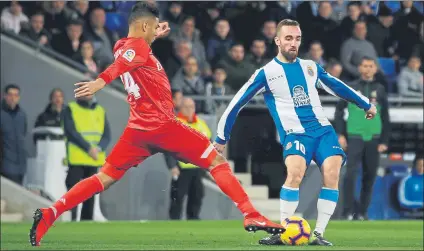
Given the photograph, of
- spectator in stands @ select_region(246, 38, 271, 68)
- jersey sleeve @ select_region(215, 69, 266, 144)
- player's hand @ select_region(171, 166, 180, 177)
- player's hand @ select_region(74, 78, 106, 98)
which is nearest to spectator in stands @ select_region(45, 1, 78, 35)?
spectator in stands @ select_region(246, 38, 271, 68)

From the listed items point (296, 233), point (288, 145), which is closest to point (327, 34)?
point (288, 145)

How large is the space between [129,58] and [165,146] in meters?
0.90

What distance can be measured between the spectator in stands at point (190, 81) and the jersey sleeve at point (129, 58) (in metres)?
9.80

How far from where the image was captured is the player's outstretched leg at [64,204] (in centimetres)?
1063

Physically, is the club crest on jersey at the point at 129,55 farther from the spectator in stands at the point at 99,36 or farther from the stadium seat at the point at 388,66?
the stadium seat at the point at 388,66

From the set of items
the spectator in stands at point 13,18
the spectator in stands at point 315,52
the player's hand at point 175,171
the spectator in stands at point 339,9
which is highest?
the spectator in stands at point 339,9

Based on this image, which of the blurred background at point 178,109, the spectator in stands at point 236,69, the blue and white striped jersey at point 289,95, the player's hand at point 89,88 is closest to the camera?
the player's hand at point 89,88

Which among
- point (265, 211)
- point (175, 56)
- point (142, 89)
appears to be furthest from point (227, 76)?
point (142, 89)

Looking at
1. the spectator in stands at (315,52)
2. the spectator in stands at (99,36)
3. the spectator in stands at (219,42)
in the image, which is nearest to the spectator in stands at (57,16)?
the spectator in stands at (99,36)

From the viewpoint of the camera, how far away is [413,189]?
20328 millimetres

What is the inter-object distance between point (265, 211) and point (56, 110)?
3.97 m

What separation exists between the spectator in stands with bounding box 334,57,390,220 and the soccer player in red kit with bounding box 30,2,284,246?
8.43 meters

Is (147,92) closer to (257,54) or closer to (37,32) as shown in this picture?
(37,32)

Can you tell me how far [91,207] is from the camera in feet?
59.4
